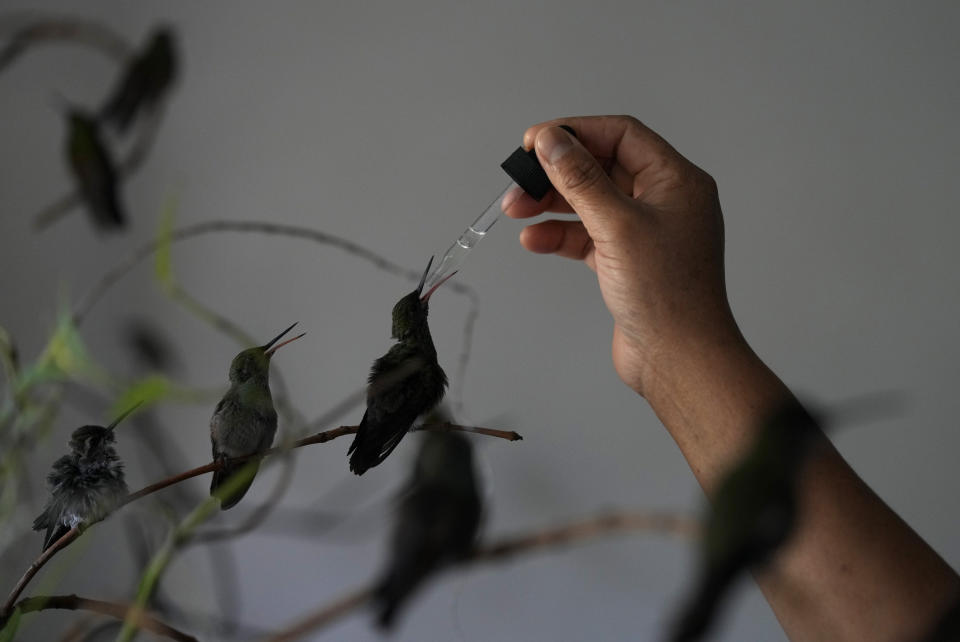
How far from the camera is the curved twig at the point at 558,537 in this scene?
14 cm

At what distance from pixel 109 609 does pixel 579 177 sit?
0.39 metres

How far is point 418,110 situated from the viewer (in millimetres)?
1111

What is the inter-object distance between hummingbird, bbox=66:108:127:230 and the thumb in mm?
334

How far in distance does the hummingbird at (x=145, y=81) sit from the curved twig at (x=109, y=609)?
0.16 meters

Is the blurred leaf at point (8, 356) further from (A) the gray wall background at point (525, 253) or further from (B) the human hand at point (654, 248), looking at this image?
(A) the gray wall background at point (525, 253)

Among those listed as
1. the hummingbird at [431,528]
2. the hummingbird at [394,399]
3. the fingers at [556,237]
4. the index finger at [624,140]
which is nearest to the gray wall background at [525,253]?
the fingers at [556,237]

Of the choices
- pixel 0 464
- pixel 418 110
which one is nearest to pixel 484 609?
pixel 418 110

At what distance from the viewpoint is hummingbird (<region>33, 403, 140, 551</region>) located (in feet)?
1.01

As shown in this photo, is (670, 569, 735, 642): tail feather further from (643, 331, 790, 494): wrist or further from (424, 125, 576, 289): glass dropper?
(424, 125, 576, 289): glass dropper

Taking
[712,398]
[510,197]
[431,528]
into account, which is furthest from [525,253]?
[431,528]

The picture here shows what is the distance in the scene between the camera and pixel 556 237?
31.5 inches

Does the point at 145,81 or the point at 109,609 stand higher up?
the point at 145,81

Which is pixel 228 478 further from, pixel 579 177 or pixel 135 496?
pixel 579 177

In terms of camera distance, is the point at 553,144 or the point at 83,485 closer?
the point at 83,485
